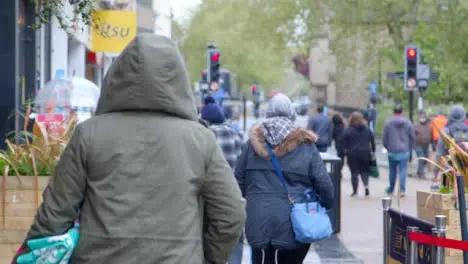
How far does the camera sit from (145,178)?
3.97 m

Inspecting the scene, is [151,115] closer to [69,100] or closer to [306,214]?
[306,214]

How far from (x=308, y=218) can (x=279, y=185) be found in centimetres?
32

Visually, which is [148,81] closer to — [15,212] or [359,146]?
[15,212]

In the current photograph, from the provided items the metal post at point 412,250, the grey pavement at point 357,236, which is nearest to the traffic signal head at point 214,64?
the grey pavement at point 357,236

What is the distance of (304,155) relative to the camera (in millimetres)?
7164

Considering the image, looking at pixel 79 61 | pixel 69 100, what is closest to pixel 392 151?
pixel 69 100

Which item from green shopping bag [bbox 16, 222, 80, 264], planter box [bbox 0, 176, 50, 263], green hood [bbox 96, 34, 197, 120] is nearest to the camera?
green shopping bag [bbox 16, 222, 80, 264]

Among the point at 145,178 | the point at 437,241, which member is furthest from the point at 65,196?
the point at 437,241

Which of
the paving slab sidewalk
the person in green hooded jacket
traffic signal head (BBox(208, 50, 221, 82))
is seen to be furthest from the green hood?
traffic signal head (BBox(208, 50, 221, 82))

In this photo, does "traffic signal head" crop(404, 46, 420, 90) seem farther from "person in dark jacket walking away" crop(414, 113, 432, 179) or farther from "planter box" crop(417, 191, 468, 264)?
"planter box" crop(417, 191, 468, 264)

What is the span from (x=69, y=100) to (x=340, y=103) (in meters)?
48.3

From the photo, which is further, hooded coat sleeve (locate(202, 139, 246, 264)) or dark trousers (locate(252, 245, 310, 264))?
dark trousers (locate(252, 245, 310, 264))

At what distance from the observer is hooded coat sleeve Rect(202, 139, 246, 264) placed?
409cm

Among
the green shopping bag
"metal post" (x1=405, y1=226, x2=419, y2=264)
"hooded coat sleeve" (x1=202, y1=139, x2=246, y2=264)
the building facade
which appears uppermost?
the building facade
